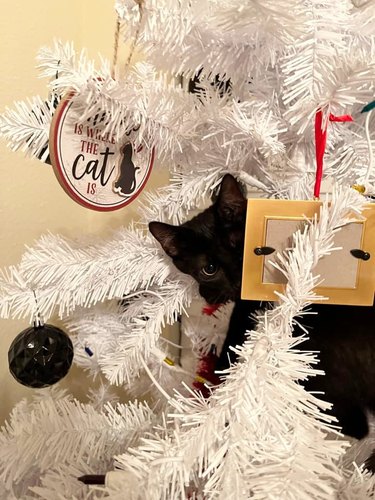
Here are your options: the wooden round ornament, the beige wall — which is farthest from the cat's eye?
the beige wall

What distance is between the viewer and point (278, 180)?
1.79ft

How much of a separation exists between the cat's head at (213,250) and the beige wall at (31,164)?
340 mm

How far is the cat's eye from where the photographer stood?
1.93 feet

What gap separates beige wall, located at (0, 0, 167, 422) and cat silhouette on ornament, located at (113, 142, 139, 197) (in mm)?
344

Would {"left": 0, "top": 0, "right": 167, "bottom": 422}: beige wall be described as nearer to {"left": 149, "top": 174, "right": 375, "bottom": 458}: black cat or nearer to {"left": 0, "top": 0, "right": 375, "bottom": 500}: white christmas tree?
{"left": 0, "top": 0, "right": 375, "bottom": 500}: white christmas tree

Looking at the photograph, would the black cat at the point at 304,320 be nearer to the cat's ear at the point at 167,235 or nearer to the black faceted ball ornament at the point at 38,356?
the cat's ear at the point at 167,235

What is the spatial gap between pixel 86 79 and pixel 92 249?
0.76ft

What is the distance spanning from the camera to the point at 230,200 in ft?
1.78

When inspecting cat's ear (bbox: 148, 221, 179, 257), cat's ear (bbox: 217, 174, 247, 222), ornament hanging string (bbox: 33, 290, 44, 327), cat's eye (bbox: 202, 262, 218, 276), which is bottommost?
ornament hanging string (bbox: 33, 290, 44, 327)

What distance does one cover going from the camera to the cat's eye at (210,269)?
0.59 metres

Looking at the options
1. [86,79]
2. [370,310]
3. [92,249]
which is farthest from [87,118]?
[370,310]

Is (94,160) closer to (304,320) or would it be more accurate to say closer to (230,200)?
(230,200)

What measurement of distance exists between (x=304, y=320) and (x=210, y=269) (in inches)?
5.6

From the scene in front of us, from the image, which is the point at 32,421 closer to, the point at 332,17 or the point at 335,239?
the point at 335,239
